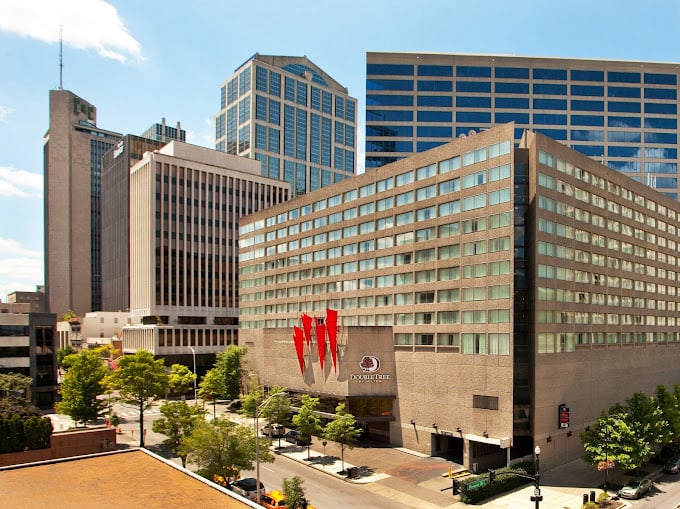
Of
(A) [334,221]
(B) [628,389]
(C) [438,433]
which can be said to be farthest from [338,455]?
(B) [628,389]

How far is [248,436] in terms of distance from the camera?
4047 cm

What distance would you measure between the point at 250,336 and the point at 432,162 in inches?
1709

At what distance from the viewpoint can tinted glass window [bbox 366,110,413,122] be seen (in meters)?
107

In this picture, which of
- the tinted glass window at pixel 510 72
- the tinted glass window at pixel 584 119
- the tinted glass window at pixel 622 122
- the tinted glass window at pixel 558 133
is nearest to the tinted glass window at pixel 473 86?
the tinted glass window at pixel 510 72

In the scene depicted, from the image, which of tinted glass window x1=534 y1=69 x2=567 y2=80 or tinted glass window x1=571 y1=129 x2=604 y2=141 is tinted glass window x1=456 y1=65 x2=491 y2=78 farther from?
tinted glass window x1=571 y1=129 x2=604 y2=141

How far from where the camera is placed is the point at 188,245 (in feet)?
395

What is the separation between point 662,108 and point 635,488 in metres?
95.6

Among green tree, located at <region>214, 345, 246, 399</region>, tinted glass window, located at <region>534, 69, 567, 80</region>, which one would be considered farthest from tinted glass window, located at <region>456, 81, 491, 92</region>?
green tree, located at <region>214, 345, 246, 399</region>

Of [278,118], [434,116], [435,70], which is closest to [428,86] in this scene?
[435,70]

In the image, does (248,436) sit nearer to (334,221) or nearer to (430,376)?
(430,376)

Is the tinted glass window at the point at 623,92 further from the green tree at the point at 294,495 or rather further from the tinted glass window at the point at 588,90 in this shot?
the green tree at the point at 294,495

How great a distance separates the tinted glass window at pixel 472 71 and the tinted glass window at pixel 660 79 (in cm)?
3417

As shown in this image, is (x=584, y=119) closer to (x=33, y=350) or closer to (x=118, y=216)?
(x=33, y=350)

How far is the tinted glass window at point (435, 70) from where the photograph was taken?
108188 millimetres
